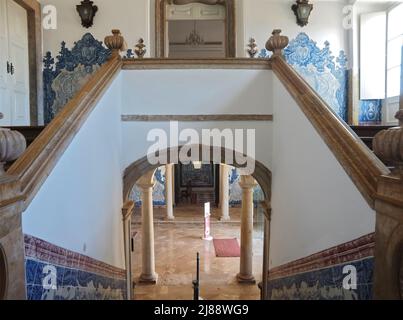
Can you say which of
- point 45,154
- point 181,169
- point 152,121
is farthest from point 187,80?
point 181,169

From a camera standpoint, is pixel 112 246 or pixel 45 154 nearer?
pixel 45 154

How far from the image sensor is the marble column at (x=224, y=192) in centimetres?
1083

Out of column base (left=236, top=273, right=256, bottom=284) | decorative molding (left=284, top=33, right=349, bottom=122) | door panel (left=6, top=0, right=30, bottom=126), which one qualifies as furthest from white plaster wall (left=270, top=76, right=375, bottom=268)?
column base (left=236, top=273, right=256, bottom=284)

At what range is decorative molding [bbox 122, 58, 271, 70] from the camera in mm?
3807

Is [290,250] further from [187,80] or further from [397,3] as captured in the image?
[397,3]

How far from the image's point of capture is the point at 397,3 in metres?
5.40

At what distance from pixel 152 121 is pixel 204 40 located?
8787mm

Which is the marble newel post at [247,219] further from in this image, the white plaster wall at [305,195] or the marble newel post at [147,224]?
the white plaster wall at [305,195]

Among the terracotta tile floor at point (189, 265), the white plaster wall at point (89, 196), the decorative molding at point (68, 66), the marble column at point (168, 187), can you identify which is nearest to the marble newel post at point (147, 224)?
the terracotta tile floor at point (189, 265)

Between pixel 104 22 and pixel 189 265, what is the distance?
19.5ft

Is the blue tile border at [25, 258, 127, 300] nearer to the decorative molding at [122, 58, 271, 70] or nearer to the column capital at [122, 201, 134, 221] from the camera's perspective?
the column capital at [122, 201, 134, 221]

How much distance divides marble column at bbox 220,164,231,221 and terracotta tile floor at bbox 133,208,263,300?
1.01ft

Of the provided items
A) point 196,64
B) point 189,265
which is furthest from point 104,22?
point 189,265

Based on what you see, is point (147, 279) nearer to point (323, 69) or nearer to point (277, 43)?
point (323, 69)
